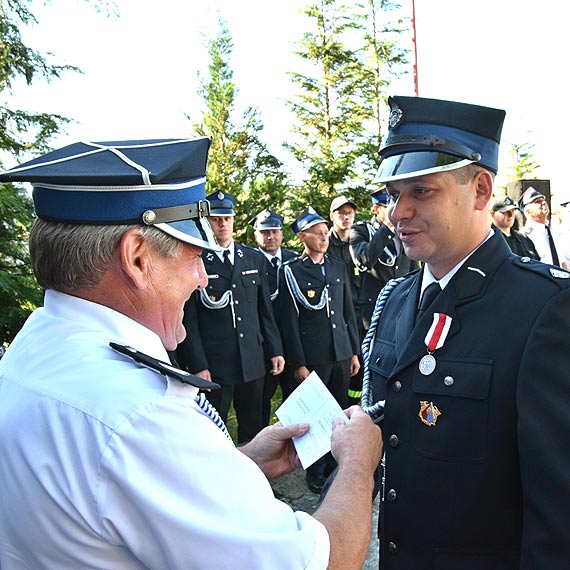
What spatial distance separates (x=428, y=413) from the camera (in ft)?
5.43

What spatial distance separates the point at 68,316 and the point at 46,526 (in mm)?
417

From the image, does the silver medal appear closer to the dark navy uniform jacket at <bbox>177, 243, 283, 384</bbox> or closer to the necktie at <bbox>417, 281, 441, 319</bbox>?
the necktie at <bbox>417, 281, 441, 319</bbox>

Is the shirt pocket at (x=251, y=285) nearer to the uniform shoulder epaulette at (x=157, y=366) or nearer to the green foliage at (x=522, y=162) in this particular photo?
the uniform shoulder epaulette at (x=157, y=366)

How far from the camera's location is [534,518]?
142 centimetres

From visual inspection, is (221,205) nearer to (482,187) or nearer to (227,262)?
(227,262)

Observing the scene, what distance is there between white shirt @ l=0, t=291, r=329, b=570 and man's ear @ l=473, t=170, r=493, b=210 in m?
1.20

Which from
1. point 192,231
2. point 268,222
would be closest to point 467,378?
point 192,231

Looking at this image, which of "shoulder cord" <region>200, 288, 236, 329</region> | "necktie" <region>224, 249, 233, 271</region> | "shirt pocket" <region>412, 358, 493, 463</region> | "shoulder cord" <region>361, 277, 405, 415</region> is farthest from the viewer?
"necktie" <region>224, 249, 233, 271</region>

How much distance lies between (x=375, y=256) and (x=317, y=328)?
114cm

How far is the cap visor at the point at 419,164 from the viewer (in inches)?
67.0

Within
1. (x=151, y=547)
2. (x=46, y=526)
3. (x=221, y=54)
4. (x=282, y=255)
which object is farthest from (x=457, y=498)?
(x=221, y=54)

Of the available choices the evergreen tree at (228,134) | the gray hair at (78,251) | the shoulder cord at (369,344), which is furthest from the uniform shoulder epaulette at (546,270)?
the evergreen tree at (228,134)

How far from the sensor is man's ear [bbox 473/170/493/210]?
1756 mm

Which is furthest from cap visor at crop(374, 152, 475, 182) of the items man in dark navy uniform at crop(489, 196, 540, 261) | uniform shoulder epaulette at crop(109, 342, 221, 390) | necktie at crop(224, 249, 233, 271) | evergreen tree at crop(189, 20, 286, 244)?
evergreen tree at crop(189, 20, 286, 244)
